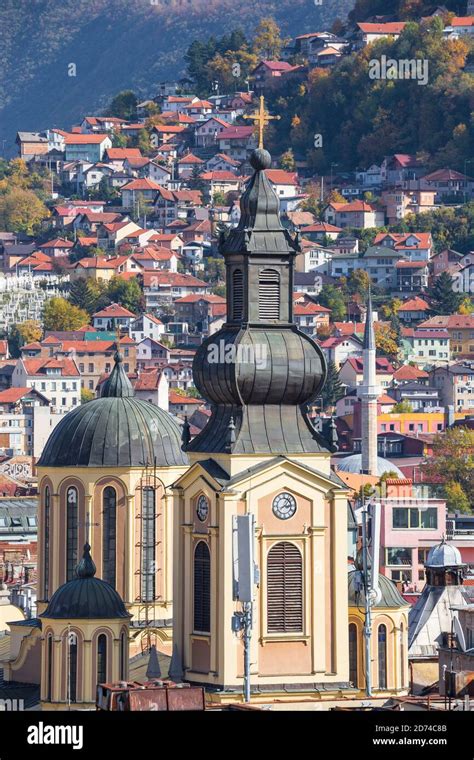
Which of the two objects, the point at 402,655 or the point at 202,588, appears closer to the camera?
the point at 202,588

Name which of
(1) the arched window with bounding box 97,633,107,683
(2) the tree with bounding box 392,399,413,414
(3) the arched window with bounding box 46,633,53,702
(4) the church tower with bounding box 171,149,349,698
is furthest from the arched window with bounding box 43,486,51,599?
(2) the tree with bounding box 392,399,413,414

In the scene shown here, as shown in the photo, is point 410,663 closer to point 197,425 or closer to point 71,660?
point 71,660

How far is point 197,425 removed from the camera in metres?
152

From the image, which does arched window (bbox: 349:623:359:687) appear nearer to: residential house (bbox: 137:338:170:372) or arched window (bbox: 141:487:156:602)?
arched window (bbox: 141:487:156:602)

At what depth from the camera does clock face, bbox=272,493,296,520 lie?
5191 centimetres

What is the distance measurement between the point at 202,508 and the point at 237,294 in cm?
328

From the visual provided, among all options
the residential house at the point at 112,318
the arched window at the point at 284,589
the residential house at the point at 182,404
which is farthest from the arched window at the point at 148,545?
the residential house at the point at 112,318

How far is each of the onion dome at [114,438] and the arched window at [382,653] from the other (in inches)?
222

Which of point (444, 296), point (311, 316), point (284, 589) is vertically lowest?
point (284, 589)

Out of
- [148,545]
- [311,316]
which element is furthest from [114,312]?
[148,545]

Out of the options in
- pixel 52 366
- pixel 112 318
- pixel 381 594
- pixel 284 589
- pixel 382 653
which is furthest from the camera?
pixel 112 318

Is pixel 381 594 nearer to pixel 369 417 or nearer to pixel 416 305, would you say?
pixel 369 417

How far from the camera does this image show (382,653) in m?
56.8

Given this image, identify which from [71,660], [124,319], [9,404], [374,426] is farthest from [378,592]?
[124,319]
